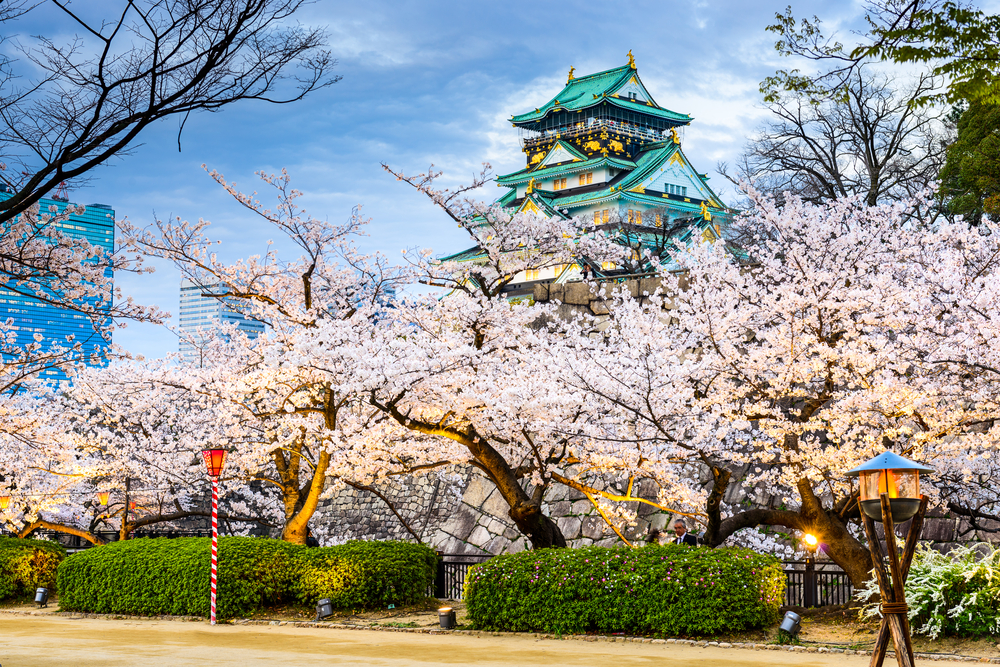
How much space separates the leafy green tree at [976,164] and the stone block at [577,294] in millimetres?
9435

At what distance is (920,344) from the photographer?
12398 millimetres

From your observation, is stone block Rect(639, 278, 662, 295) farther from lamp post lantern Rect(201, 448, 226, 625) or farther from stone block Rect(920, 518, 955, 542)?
lamp post lantern Rect(201, 448, 226, 625)

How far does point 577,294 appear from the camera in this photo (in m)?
24.3

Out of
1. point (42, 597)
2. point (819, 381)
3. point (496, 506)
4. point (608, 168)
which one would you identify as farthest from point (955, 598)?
point (608, 168)

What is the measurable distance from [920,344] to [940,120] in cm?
2031

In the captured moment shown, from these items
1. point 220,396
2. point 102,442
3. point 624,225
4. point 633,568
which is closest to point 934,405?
point 633,568

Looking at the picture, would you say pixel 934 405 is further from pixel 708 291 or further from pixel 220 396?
pixel 220 396

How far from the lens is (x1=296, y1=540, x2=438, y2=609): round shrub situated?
1495cm

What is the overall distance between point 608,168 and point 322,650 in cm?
3694

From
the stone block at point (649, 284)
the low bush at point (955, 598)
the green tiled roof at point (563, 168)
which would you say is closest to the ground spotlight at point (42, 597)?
the stone block at point (649, 284)

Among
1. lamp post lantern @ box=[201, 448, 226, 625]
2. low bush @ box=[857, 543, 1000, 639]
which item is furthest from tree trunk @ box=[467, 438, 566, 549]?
low bush @ box=[857, 543, 1000, 639]

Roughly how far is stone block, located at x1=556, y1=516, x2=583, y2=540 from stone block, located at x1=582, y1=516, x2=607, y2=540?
18 cm

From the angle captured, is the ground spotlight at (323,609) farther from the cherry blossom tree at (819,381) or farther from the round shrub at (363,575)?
the cherry blossom tree at (819,381)

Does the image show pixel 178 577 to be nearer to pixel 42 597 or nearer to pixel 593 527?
pixel 42 597
